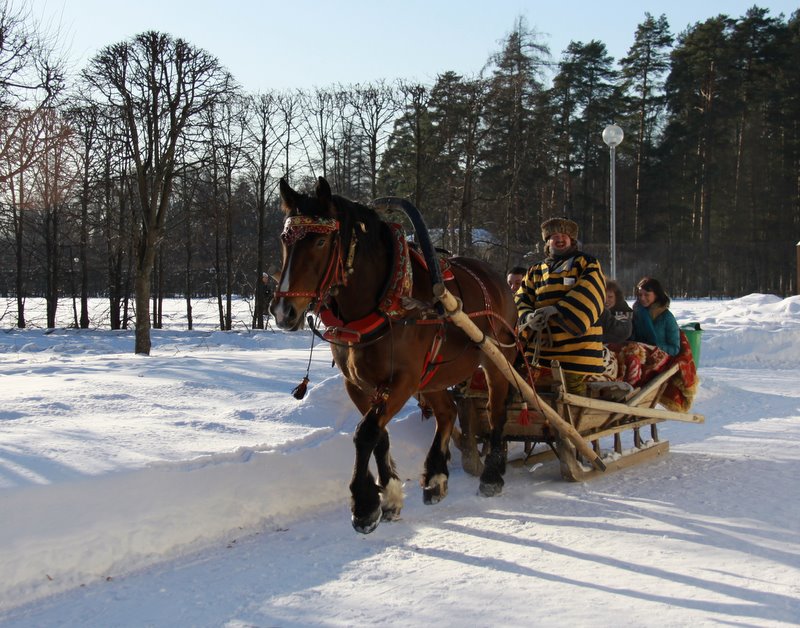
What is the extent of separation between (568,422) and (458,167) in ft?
70.9

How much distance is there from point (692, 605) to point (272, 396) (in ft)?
16.5

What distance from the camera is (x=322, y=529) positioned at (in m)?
4.79

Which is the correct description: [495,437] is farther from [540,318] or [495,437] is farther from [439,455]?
[540,318]

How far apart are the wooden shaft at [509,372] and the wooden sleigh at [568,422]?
41 millimetres

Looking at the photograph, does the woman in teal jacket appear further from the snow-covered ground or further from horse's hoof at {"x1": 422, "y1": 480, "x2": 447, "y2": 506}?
horse's hoof at {"x1": 422, "y1": 480, "x2": 447, "y2": 506}

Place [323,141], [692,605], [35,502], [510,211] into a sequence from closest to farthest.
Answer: [692,605], [35,502], [510,211], [323,141]

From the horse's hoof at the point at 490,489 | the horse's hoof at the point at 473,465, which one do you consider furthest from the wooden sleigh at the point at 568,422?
the horse's hoof at the point at 490,489

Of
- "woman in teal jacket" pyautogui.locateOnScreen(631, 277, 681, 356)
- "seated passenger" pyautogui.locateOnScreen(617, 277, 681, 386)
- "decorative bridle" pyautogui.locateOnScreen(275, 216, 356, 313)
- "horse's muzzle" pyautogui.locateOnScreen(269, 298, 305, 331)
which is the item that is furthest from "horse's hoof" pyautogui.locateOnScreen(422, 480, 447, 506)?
"woman in teal jacket" pyautogui.locateOnScreen(631, 277, 681, 356)

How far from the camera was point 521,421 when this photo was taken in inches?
234

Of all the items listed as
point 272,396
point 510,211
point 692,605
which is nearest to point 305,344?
point 510,211

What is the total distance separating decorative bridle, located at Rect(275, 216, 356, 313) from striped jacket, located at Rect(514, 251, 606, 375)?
2.25m

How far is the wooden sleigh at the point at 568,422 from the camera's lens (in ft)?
19.2

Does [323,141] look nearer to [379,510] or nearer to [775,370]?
[775,370]

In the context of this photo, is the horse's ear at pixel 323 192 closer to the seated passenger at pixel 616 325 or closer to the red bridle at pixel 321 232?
the red bridle at pixel 321 232
